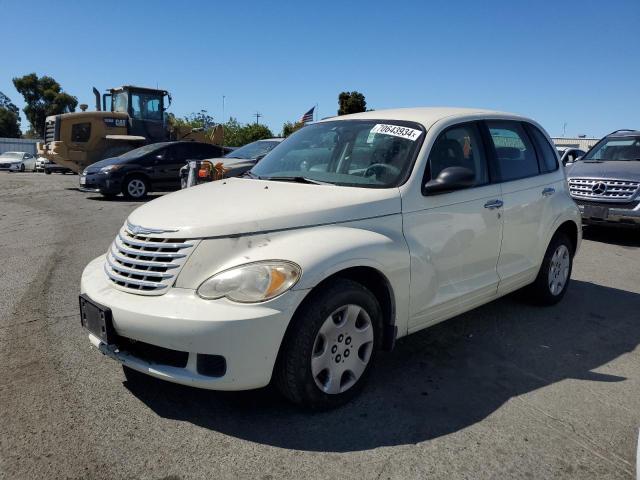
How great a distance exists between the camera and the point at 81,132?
60.6 feet

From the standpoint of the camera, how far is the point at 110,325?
287cm

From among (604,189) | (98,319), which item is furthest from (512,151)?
(604,189)

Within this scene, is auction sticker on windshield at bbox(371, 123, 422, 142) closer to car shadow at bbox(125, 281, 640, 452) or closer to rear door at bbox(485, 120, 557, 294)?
rear door at bbox(485, 120, 557, 294)

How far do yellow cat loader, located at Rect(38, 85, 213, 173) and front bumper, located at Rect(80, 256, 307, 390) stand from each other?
17187 mm

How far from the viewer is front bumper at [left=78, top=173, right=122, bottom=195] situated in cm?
1339

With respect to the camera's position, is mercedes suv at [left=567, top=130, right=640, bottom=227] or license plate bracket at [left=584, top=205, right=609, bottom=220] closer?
mercedes suv at [left=567, top=130, right=640, bottom=227]

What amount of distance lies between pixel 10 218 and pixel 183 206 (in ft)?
27.8

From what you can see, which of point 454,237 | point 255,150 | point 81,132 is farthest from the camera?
point 81,132

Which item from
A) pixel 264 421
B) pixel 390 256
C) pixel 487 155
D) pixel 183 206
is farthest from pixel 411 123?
A: pixel 264 421

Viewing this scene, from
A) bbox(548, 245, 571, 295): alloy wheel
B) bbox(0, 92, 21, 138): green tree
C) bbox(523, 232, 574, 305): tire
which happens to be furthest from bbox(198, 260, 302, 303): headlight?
bbox(0, 92, 21, 138): green tree

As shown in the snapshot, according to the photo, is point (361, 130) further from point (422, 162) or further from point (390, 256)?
point (390, 256)

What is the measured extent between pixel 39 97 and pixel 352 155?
71.1m

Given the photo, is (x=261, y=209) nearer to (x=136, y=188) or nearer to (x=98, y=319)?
(x=98, y=319)

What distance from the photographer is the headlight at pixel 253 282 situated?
267cm
